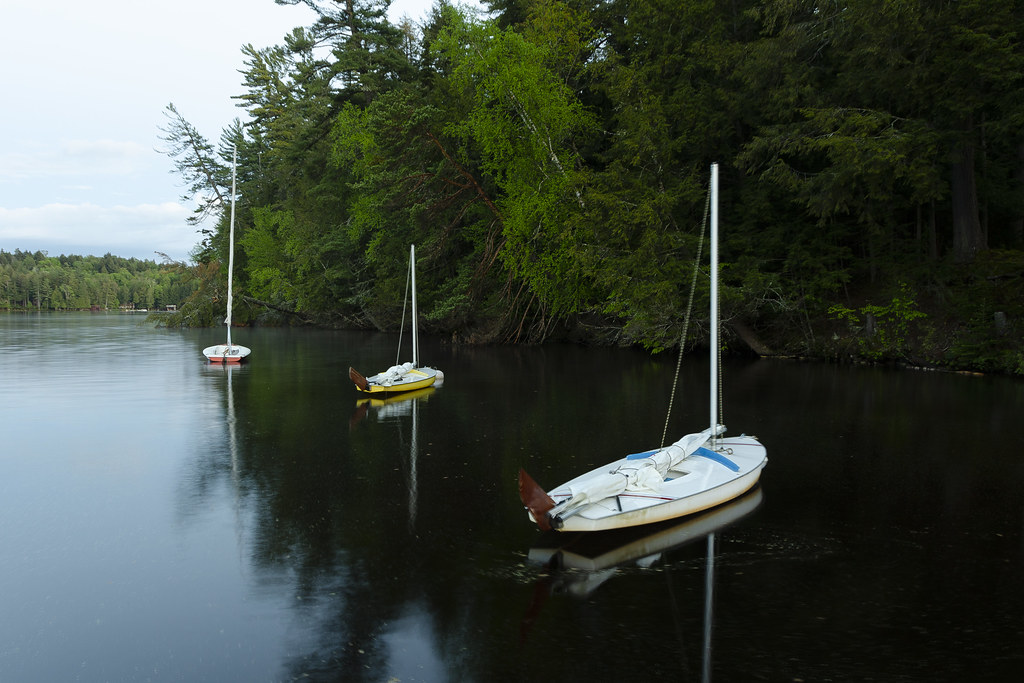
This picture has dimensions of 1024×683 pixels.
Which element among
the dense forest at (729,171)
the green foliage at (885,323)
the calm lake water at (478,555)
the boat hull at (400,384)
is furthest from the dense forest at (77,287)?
the calm lake water at (478,555)

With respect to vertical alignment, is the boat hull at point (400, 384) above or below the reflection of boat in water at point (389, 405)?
above

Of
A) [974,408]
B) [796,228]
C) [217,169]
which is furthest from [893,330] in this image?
[217,169]

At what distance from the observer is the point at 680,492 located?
8.09 m

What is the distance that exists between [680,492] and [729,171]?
24711 mm

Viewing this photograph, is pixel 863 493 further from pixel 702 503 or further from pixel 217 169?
pixel 217 169

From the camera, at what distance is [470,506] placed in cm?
886

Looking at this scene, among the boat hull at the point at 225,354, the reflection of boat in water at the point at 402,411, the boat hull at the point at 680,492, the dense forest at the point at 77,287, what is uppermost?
the dense forest at the point at 77,287

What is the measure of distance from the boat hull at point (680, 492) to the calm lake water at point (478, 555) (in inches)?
10.1

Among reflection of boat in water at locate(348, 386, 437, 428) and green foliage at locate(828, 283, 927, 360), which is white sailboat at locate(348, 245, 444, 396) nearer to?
reflection of boat in water at locate(348, 386, 437, 428)

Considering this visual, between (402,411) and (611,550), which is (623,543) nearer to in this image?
(611,550)

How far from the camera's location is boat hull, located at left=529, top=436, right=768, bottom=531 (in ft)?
24.1

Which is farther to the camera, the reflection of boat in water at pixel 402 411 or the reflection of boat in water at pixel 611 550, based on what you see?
the reflection of boat in water at pixel 402 411

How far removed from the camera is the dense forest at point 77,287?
12706cm

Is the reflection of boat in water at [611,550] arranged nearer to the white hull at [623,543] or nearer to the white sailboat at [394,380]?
the white hull at [623,543]
